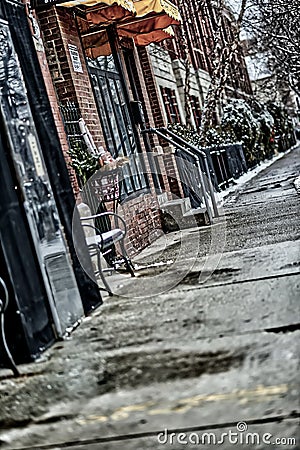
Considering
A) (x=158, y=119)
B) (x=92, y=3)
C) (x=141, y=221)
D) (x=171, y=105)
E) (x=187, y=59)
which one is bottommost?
(x=141, y=221)

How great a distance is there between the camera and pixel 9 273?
5348mm

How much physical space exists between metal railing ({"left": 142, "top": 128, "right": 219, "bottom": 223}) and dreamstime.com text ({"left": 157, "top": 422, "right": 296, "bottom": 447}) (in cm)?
816

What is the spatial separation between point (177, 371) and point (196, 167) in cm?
797

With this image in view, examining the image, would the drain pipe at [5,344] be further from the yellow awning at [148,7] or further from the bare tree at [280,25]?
the bare tree at [280,25]

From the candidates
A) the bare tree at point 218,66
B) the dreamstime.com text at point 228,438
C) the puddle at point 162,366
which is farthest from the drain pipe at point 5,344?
the bare tree at point 218,66

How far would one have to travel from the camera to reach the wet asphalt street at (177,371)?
11.7ft

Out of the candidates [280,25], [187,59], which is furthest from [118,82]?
[280,25]

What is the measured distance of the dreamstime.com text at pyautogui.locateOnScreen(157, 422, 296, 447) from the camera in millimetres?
3231

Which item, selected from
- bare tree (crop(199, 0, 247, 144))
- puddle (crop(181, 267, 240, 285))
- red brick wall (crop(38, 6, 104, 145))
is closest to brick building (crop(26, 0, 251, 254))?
red brick wall (crop(38, 6, 104, 145))

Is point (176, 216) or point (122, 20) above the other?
point (122, 20)

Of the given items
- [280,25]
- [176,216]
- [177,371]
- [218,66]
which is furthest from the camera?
[280,25]

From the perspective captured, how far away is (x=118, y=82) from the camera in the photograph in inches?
454

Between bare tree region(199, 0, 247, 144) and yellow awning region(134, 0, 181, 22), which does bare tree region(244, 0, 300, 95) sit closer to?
bare tree region(199, 0, 247, 144)

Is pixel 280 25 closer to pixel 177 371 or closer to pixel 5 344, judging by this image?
pixel 5 344
